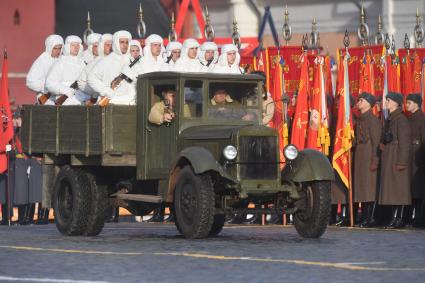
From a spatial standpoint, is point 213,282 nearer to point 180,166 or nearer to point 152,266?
point 152,266

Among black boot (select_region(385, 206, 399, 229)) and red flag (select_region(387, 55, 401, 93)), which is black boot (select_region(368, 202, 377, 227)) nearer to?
black boot (select_region(385, 206, 399, 229))

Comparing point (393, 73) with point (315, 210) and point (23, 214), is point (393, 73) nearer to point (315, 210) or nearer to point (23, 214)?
point (315, 210)

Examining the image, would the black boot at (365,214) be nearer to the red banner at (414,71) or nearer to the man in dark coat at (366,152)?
the man in dark coat at (366,152)

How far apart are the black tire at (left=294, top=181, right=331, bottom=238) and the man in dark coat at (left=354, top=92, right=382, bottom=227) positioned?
12.2ft

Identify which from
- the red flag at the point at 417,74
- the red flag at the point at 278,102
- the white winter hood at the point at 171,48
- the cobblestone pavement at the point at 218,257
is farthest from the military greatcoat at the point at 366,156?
the white winter hood at the point at 171,48

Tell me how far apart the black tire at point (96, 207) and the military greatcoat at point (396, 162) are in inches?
155

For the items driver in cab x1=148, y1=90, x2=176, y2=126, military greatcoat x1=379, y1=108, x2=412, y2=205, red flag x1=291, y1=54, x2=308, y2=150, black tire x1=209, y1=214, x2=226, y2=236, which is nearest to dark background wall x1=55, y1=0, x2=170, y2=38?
red flag x1=291, y1=54, x2=308, y2=150

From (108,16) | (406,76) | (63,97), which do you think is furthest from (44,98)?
(108,16)

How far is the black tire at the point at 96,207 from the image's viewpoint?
2236 centimetres

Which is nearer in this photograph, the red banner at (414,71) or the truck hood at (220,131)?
the truck hood at (220,131)

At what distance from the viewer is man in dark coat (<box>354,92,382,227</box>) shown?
81.1 ft

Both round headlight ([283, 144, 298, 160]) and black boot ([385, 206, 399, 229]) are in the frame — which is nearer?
round headlight ([283, 144, 298, 160])

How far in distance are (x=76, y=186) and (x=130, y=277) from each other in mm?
6456

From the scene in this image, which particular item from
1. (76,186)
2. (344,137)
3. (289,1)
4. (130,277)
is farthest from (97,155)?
(289,1)
